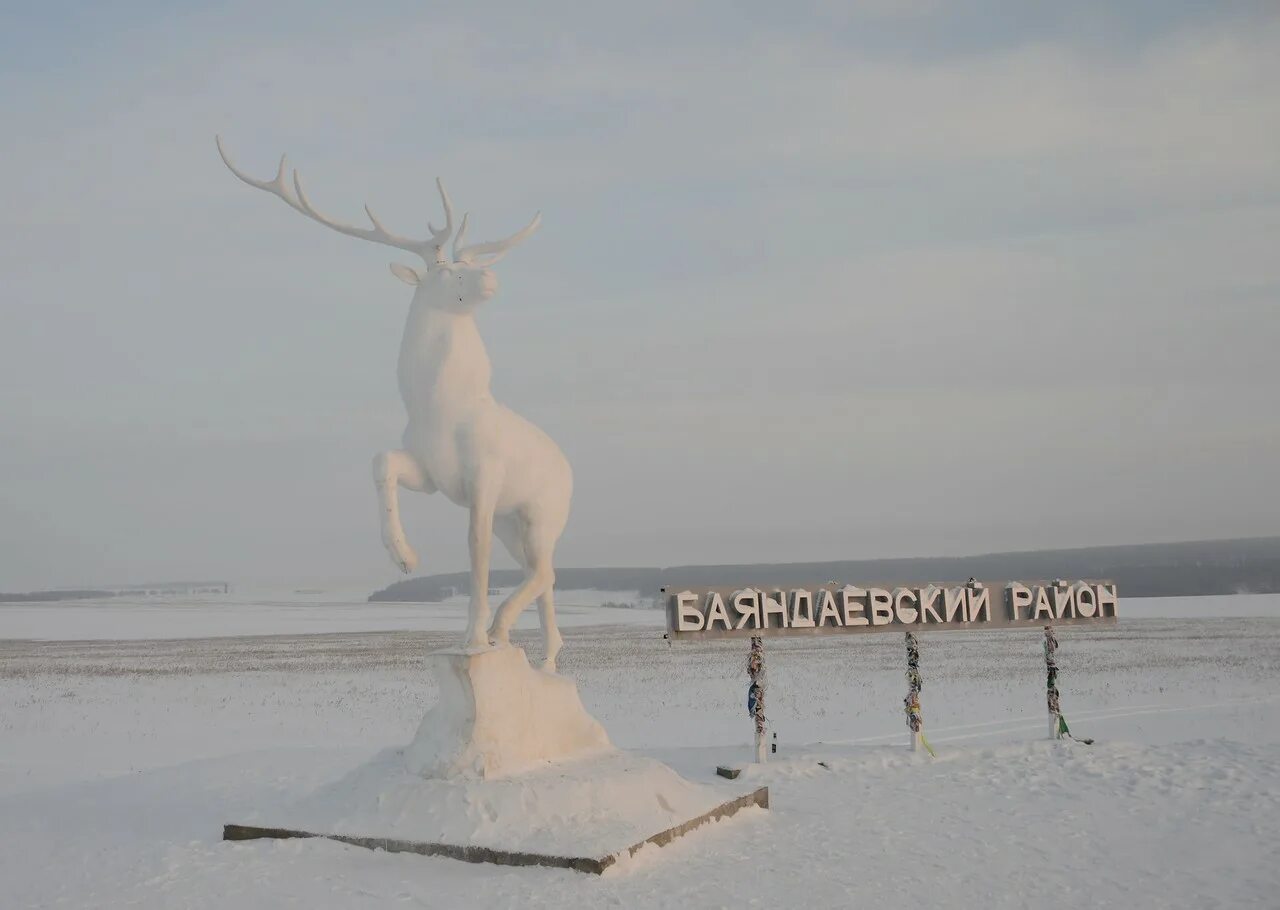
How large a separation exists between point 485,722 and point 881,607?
5706 millimetres

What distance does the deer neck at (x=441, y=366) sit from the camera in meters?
9.20

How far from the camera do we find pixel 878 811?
9.94 metres

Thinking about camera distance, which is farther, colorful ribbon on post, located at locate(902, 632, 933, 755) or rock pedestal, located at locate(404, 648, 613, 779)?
colorful ribbon on post, located at locate(902, 632, 933, 755)

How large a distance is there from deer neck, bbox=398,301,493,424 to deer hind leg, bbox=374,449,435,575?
44 centimetres

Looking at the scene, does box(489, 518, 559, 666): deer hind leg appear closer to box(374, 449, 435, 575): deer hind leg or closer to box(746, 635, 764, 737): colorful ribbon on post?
box(374, 449, 435, 575): deer hind leg

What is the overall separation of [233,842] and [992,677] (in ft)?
61.3

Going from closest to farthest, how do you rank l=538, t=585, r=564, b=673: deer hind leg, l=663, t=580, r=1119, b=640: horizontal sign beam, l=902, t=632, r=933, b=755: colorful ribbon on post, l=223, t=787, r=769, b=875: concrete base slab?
l=223, t=787, r=769, b=875: concrete base slab
l=538, t=585, r=564, b=673: deer hind leg
l=663, t=580, r=1119, b=640: horizontal sign beam
l=902, t=632, r=933, b=755: colorful ribbon on post

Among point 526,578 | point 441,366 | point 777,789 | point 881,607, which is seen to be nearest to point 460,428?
point 441,366

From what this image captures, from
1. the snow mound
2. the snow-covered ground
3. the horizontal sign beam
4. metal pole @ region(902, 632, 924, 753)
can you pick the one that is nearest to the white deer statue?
the snow mound

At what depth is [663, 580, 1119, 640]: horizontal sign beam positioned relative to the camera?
12016 millimetres

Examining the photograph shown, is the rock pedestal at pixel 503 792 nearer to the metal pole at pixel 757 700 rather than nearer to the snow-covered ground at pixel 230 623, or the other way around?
the metal pole at pixel 757 700

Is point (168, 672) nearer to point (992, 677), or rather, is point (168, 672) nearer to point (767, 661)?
point (767, 661)

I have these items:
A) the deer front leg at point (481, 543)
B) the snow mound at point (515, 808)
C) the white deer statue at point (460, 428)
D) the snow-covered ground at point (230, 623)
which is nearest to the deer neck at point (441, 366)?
the white deer statue at point (460, 428)

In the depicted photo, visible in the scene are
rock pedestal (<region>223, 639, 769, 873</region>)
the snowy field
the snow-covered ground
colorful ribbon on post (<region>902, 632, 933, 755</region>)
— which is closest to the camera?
the snowy field
